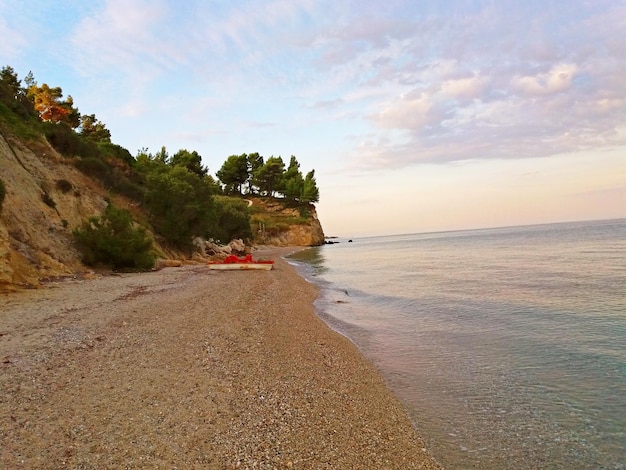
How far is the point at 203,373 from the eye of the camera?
734 centimetres

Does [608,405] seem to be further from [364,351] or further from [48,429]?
[48,429]

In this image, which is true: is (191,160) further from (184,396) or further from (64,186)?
(184,396)

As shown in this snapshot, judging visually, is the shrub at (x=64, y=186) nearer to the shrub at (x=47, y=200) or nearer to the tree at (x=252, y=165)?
the shrub at (x=47, y=200)

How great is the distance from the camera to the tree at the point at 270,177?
116875 millimetres

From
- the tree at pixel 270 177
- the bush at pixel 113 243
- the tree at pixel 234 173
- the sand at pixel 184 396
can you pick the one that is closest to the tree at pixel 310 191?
the tree at pixel 270 177

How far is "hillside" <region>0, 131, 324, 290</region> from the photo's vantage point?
52.7 feet

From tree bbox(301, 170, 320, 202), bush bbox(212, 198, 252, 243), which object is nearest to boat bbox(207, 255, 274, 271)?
bush bbox(212, 198, 252, 243)

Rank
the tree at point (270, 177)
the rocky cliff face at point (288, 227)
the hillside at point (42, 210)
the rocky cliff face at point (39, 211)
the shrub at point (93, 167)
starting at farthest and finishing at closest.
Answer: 1. the tree at point (270, 177)
2. the rocky cliff face at point (288, 227)
3. the shrub at point (93, 167)
4. the hillside at point (42, 210)
5. the rocky cliff face at point (39, 211)

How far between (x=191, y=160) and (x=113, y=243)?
65.7 m

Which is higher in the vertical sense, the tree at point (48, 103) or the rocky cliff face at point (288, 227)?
the tree at point (48, 103)

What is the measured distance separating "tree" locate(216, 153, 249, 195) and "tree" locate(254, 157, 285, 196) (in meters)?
5.56

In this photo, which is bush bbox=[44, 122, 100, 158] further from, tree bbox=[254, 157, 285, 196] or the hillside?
tree bbox=[254, 157, 285, 196]

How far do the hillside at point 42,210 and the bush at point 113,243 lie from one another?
727 mm

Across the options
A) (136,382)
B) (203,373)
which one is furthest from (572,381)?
(136,382)
